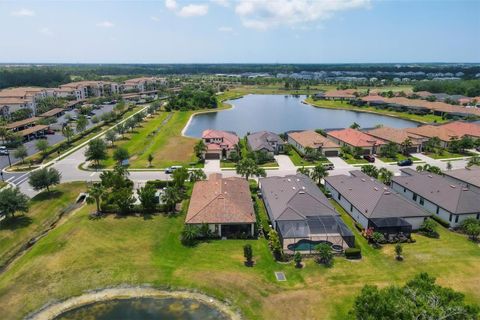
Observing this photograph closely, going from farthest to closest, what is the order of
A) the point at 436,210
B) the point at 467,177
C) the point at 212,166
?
the point at 212,166, the point at 467,177, the point at 436,210

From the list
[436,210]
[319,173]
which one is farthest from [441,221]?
[319,173]

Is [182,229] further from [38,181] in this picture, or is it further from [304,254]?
[38,181]

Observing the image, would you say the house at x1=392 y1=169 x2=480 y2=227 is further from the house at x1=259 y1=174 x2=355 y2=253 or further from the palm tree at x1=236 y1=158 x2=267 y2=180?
the palm tree at x1=236 y1=158 x2=267 y2=180

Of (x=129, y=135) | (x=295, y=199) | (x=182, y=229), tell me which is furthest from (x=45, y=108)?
(x=295, y=199)

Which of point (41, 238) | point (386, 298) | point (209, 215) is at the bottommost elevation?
point (41, 238)

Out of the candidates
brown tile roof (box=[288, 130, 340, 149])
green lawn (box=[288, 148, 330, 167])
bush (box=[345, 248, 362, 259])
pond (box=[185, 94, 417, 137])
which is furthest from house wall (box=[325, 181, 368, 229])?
pond (box=[185, 94, 417, 137])

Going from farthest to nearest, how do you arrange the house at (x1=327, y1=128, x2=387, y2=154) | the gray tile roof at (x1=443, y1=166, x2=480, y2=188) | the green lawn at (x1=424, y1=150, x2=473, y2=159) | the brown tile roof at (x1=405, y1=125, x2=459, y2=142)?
the brown tile roof at (x1=405, y1=125, x2=459, y2=142) → the house at (x1=327, y1=128, x2=387, y2=154) → the green lawn at (x1=424, y1=150, x2=473, y2=159) → the gray tile roof at (x1=443, y1=166, x2=480, y2=188)

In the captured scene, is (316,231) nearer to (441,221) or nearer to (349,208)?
(349,208)
